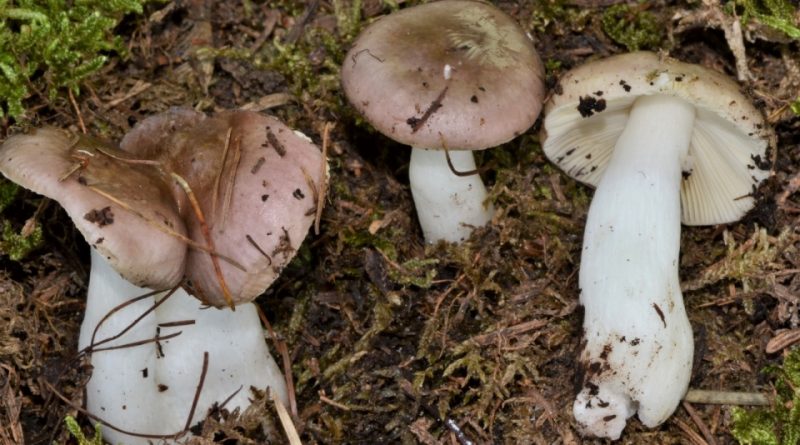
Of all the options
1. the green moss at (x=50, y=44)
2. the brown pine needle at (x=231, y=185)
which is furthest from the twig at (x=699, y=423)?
the green moss at (x=50, y=44)

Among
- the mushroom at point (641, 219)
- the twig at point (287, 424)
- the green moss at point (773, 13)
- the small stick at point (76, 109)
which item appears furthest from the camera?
the small stick at point (76, 109)

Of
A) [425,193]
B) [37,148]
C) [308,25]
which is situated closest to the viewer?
[37,148]

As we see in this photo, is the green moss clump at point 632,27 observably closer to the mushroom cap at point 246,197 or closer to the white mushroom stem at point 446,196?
the white mushroom stem at point 446,196

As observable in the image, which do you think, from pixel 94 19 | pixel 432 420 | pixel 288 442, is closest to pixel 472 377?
pixel 432 420

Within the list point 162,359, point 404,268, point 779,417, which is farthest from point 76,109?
point 779,417

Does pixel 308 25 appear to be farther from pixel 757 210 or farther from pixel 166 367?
pixel 757 210

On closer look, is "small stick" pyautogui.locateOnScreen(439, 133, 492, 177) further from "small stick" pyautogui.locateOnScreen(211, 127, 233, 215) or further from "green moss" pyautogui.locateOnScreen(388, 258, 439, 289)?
"small stick" pyautogui.locateOnScreen(211, 127, 233, 215)

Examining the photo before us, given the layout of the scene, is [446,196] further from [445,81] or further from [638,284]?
[638,284]
